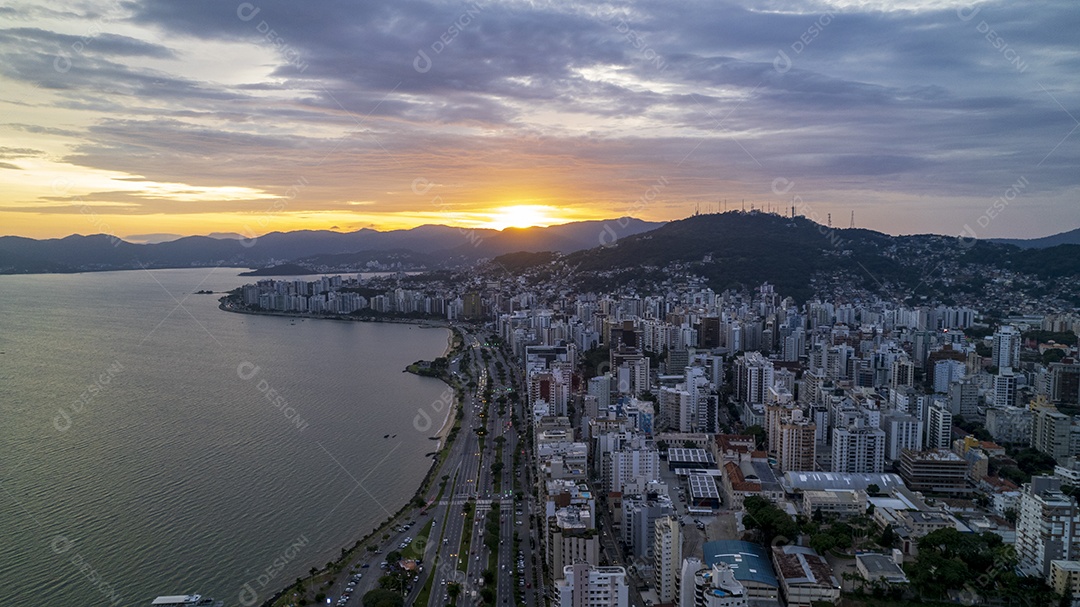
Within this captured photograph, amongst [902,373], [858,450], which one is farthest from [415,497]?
[902,373]

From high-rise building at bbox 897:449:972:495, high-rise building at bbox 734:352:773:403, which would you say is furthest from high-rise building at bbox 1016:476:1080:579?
high-rise building at bbox 734:352:773:403

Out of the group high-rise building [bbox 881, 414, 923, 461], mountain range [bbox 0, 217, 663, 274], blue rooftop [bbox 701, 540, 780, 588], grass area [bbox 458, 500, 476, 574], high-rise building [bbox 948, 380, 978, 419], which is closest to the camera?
blue rooftop [bbox 701, 540, 780, 588]

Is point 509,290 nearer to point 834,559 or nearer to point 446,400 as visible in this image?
point 446,400

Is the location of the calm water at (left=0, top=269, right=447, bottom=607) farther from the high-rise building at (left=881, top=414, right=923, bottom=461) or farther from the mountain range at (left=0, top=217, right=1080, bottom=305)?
the high-rise building at (left=881, top=414, right=923, bottom=461)

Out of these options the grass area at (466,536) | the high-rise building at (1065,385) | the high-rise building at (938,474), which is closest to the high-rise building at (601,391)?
the grass area at (466,536)

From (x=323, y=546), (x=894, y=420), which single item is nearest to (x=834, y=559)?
(x=894, y=420)

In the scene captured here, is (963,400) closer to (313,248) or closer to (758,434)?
(758,434)

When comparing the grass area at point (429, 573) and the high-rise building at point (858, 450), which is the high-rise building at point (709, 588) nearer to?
the grass area at point (429, 573)
